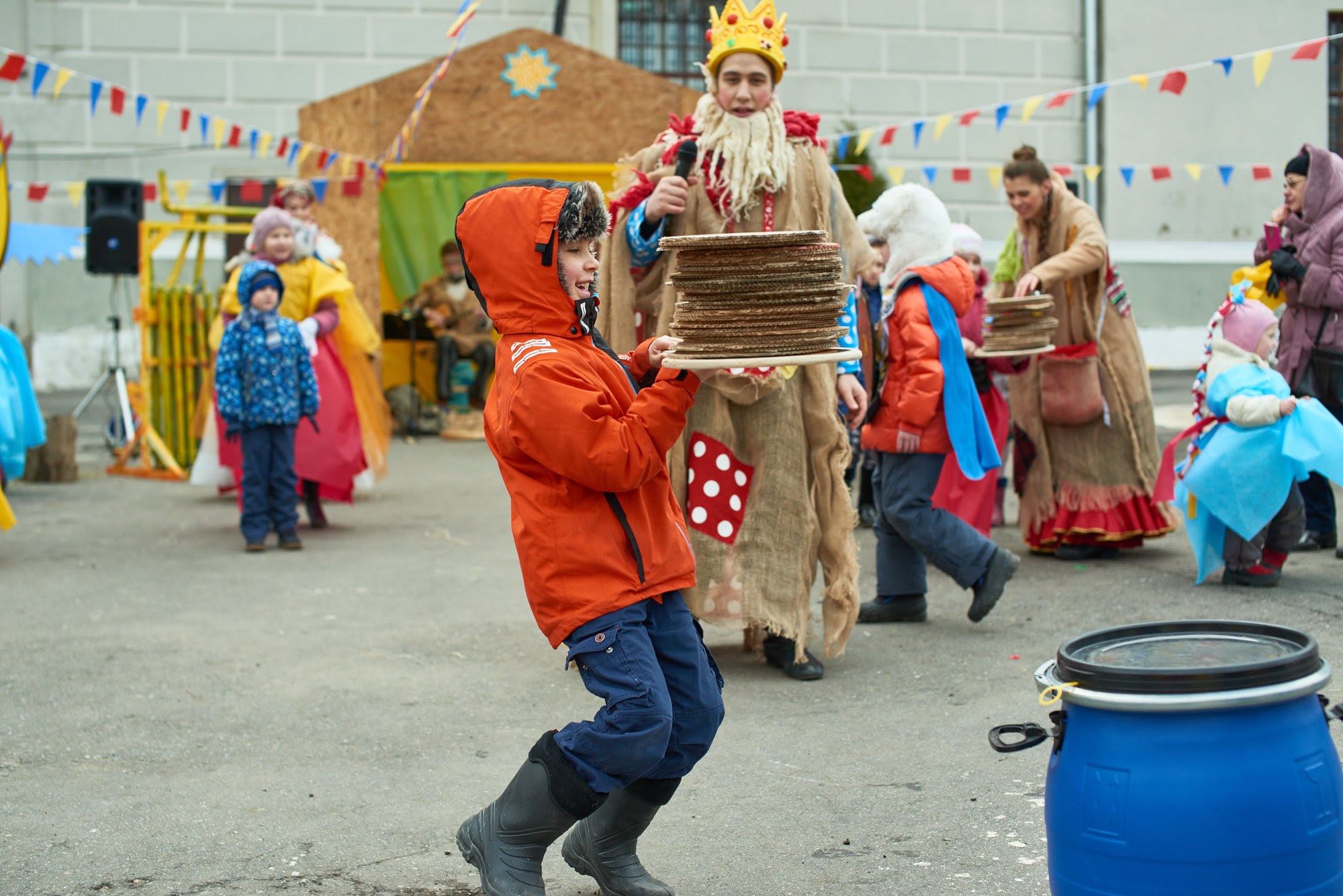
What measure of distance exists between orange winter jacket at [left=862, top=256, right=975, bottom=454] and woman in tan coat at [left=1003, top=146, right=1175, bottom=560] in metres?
1.57

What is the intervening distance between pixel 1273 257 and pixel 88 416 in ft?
42.1

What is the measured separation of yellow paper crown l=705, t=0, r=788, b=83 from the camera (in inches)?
183

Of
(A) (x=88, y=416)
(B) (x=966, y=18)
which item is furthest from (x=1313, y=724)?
(B) (x=966, y=18)

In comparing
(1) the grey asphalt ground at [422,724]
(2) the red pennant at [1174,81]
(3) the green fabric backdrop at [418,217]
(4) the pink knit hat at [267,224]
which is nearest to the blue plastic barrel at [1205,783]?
(1) the grey asphalt ground at [422,724]

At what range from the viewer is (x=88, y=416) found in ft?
50.5

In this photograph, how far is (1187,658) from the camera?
100 inches

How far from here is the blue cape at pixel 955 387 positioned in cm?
538

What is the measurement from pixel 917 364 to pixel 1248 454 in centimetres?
165

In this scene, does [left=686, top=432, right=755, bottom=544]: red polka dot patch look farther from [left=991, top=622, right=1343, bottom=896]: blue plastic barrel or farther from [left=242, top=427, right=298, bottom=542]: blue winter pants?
[left=242, top=427, right=298, bottom=542]: blue winter pants

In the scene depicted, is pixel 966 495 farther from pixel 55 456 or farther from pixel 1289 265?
pixel 55 456

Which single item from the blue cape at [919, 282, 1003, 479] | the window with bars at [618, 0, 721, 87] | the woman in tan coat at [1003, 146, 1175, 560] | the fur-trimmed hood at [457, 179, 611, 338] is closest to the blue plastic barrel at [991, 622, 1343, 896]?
the fur-trimmed hood at [457, 179, 611, 338]

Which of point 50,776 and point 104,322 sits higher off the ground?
point 104,322

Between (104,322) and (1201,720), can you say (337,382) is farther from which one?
(104,322)

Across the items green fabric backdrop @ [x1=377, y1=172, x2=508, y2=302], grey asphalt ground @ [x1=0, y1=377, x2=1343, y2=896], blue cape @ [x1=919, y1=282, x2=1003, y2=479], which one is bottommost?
grey asphalt ground @ [x1=0, y1=377, x2=1343, y2=896]
